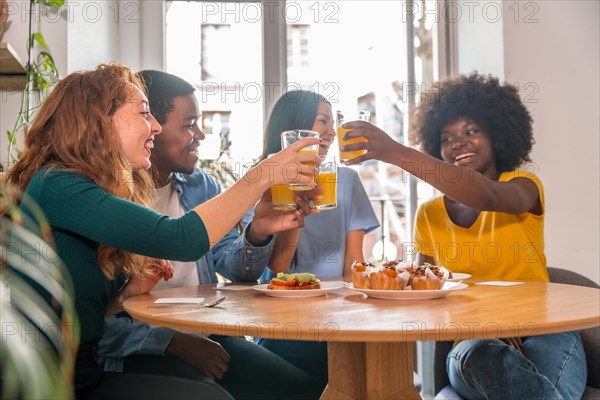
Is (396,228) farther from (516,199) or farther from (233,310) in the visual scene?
(233,310)

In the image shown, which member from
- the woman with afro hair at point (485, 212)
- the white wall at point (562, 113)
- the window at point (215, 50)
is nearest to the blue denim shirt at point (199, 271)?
the woman with afro hair at point (485, 212)

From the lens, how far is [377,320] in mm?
1104

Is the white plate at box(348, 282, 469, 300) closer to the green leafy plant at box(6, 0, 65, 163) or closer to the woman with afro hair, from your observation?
the woman with afro hair

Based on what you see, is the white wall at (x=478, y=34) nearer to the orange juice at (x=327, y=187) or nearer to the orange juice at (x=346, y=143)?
the orange juice at (x=346, y=143)

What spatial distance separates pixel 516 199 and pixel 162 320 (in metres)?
1.24

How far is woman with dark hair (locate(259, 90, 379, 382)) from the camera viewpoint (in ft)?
7.55

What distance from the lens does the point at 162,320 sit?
1.15 metres

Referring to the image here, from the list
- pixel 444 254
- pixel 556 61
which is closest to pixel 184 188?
pixel 444 254

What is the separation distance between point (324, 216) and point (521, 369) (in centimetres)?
103

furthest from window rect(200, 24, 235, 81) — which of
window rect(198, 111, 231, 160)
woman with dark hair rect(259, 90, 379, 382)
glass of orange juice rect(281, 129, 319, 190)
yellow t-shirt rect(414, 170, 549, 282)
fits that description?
glass of orange juice rect(281, 129, 319, 190)

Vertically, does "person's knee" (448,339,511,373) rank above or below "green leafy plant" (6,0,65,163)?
below

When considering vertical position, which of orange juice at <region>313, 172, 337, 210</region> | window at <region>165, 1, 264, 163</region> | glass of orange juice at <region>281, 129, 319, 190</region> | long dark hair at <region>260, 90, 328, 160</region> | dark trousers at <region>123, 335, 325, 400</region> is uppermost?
window at <region>165, 1, 264, 163</region>

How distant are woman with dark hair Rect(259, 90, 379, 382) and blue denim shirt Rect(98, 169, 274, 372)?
0.22 metres

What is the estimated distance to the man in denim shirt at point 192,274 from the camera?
5.40 ft
